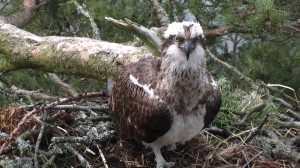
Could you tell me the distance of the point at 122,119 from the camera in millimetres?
4402

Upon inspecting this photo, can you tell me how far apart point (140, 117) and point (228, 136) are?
98cm

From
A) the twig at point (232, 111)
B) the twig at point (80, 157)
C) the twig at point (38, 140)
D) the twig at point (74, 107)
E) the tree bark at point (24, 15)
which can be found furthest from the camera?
the tree bark at point (24, 15)

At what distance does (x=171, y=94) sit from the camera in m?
4.15

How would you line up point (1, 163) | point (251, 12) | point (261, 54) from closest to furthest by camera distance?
point (1, 163)
point (251, 12)
point (261, 54)

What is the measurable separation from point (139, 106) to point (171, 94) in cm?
22

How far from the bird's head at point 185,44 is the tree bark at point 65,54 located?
103cm

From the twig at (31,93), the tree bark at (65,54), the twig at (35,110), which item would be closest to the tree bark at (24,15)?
the tree bark at (65,54)

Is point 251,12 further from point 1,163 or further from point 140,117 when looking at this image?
point 1,163

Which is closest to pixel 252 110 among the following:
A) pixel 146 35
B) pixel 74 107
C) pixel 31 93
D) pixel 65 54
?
pixel 146 35

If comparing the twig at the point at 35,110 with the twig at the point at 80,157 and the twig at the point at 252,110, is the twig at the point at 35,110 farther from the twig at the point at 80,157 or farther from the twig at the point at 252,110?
the twig at the point at 252,110

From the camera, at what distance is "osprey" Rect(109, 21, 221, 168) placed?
405 cm

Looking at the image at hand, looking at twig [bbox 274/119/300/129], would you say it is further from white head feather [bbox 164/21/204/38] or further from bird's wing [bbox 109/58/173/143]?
white head feather [bbox 164/21/204/38]

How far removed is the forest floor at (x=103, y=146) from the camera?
4305 mm

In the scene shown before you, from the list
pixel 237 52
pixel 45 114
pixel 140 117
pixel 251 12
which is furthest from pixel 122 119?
pixel 237 52
